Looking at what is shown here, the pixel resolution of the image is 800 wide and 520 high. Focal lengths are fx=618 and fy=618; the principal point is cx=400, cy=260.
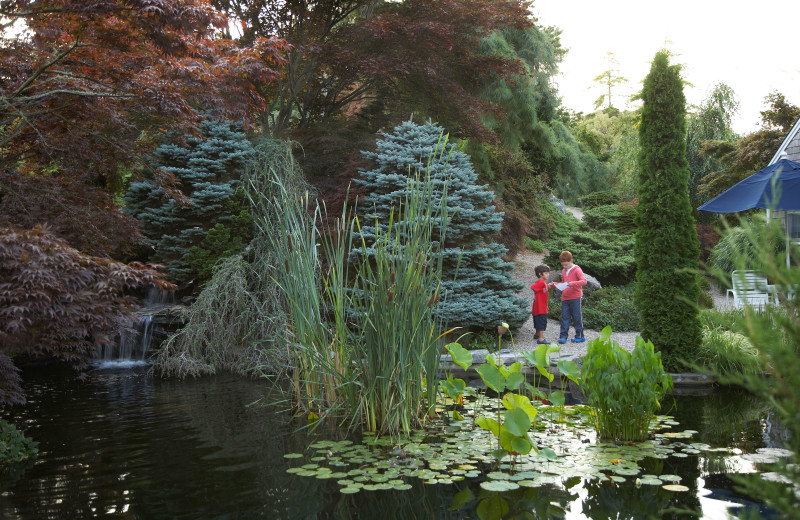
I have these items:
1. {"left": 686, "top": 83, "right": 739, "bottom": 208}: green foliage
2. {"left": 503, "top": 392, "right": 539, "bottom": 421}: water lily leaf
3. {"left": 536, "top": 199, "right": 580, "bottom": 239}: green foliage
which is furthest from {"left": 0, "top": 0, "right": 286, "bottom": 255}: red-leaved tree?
{"left": 686, "top": 83, "right": 739, "bottom": 208}: green foliage

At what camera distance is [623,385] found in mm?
3518

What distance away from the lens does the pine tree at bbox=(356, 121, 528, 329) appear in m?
8.27

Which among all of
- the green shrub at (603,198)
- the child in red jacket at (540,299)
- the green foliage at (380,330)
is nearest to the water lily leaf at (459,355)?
the green foliage at (380,330)

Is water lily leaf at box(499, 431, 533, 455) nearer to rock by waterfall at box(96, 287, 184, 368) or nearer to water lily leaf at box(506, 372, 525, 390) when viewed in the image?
water lily leaf at box(506, 372, 525, 390)

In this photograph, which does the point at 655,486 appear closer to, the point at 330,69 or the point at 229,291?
the point at 229,291

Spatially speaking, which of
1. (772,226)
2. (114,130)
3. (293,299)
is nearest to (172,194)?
(114,130)

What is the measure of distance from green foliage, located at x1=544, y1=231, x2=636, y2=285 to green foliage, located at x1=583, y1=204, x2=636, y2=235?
4.38 ft

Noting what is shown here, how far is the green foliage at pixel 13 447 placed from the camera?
360 cm

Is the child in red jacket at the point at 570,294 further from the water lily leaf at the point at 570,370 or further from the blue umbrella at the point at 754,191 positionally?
the water lily leaf at the point at 570,370

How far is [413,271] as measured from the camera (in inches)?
146

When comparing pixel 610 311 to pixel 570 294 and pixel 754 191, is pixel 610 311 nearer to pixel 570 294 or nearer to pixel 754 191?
pixel 570 294

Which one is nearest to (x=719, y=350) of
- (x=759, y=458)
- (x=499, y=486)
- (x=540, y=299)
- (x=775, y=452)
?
(x=540, y=299)

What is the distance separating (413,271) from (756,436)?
2417 millimetres

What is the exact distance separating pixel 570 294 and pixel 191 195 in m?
5.61
